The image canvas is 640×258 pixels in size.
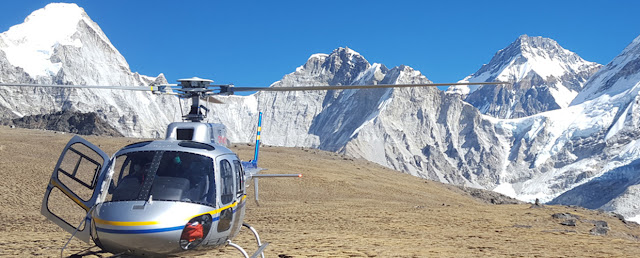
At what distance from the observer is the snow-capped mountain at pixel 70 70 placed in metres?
120

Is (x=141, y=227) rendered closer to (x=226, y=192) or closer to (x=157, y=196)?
(x=157, y=196)

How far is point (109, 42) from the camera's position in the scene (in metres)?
152

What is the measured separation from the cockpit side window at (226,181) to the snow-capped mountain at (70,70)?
114m

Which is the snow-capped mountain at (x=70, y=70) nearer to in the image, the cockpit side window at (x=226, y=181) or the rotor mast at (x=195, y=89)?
the rotor mast at (x=195, y=89)

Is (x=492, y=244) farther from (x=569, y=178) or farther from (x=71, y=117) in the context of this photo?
(x=569, y=178)

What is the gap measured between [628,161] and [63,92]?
15994cm

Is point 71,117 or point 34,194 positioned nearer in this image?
point 34,194

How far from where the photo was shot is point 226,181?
27.3 feet

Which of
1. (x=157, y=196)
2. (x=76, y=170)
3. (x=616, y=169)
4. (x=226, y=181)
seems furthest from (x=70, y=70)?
(x=616, y=169)

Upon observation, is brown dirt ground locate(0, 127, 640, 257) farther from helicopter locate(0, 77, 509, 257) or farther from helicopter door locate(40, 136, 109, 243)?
helicopter door locate(40, 136, 109, 243)

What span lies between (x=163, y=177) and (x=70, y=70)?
13735 cm

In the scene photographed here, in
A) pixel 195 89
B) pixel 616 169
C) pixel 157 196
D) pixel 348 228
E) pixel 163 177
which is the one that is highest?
pixel 616 169

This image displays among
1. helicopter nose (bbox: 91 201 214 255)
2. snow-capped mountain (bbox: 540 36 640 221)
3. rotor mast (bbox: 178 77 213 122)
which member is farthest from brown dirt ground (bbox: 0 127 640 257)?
snow-capped mountain (bbox: 540 36 640 221)

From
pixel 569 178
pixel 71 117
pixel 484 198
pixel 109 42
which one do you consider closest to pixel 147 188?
pixel 484 198
